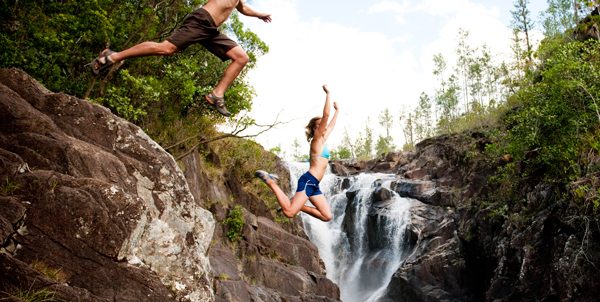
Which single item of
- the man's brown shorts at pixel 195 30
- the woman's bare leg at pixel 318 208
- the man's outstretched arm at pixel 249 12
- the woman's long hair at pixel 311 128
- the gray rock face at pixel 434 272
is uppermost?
the man's outstretched arm at pixel 249 12

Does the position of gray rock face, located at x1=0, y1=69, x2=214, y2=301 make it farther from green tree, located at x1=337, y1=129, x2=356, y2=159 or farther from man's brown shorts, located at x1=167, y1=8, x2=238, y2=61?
green tree, located at x1=337, y1=129, x2=356, y2=159

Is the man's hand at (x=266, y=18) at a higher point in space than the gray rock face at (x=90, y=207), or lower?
higher

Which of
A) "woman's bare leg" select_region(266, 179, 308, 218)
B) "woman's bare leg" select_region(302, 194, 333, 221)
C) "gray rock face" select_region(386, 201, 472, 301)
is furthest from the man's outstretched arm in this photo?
"gray rock face" select_region(386, 201, 472, 301)

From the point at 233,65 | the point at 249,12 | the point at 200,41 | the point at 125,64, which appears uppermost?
the point at 125,64

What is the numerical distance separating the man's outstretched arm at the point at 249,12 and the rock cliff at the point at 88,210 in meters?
3.17

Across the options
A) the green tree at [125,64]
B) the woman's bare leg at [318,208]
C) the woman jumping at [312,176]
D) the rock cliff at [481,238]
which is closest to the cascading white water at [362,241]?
the rock cliff at [481,238]

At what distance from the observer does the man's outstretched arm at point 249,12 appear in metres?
5.06

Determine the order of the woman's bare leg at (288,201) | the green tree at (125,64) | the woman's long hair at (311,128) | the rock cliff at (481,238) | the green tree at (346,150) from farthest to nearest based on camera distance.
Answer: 1. the green tree at (346,150)
2. the rock cliff at (481,238)
3. the green tree at (125,64)
4. the woman's long hair at (311,128)
5. the woman's bare leg at (288,201)

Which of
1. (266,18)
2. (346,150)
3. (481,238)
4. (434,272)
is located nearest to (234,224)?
(434,272)

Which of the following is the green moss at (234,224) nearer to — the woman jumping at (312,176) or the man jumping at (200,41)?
Answer: the woman jumping at (312,176)

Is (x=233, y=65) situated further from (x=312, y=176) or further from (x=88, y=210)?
(x=88, y=210)

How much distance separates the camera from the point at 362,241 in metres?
27.4

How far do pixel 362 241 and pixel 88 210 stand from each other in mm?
22637

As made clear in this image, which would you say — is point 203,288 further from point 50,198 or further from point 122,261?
point 50,198
